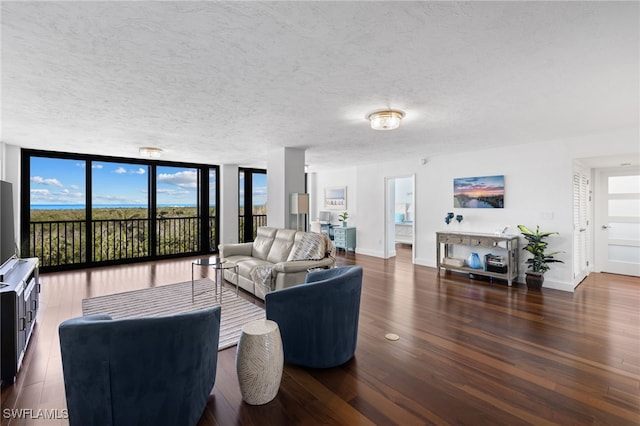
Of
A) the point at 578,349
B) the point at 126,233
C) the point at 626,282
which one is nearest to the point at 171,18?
the point at 578,349

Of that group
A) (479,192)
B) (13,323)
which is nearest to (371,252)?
(479,192)

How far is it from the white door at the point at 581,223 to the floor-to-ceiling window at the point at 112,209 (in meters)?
7.59

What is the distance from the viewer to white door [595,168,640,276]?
537 centimetres

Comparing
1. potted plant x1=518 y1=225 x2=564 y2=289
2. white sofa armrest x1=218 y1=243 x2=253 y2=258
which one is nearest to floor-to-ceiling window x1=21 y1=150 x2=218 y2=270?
white sofa armrest x1=218 y1=243 x2=253 y2=258

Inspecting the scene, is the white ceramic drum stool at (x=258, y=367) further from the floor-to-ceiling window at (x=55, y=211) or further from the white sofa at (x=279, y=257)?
the floor-to-ceiling window at (x=55, y=211)

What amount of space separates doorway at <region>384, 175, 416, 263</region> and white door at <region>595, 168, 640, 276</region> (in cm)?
354

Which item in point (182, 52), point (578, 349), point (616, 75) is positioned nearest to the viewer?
point (182, 52)

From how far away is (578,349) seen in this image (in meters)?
2.77

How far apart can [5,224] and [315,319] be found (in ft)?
10.9

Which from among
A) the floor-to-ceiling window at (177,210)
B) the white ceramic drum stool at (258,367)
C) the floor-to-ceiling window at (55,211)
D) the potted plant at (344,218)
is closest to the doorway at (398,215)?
the potted plant at (344,218)

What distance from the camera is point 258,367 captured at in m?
2.00

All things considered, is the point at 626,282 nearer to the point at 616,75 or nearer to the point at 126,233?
the point at 616,75

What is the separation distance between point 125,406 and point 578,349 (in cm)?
364

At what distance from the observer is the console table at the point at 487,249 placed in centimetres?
488
